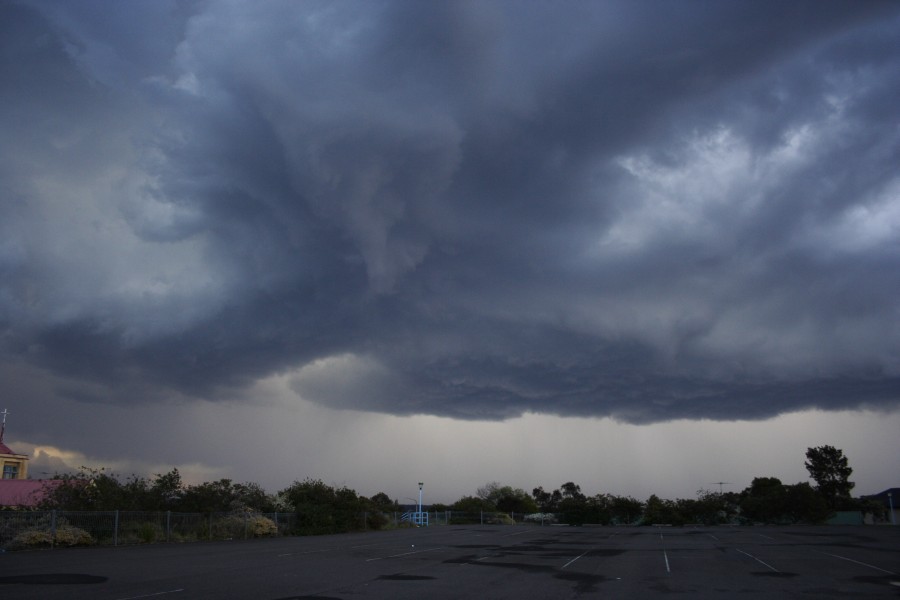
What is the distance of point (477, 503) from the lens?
295 feet

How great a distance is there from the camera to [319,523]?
5278 centimetres

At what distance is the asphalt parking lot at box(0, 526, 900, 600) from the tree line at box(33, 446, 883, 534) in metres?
9.18

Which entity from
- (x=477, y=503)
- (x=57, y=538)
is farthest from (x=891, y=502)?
(x=57, y=538)

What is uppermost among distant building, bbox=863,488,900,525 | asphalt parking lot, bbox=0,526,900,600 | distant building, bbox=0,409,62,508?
distant building, bbox=0,409,62,508

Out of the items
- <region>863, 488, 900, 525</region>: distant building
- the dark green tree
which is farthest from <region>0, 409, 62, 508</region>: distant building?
<region>863, 488, 900, 525</region>: distant building

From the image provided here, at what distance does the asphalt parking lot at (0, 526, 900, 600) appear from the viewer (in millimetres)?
17094

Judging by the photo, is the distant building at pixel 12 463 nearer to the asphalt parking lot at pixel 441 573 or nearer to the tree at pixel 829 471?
the asphalt parking lot at pixel 441 573

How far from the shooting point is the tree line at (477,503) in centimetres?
4100

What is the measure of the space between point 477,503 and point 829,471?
70696mm

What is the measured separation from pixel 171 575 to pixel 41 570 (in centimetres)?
460

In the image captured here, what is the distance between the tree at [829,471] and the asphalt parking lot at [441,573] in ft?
325

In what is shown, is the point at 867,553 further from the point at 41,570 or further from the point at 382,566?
the point at 41,570

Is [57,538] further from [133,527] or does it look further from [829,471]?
[829,471]

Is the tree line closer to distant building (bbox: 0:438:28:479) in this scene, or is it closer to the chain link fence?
the chain link fence
